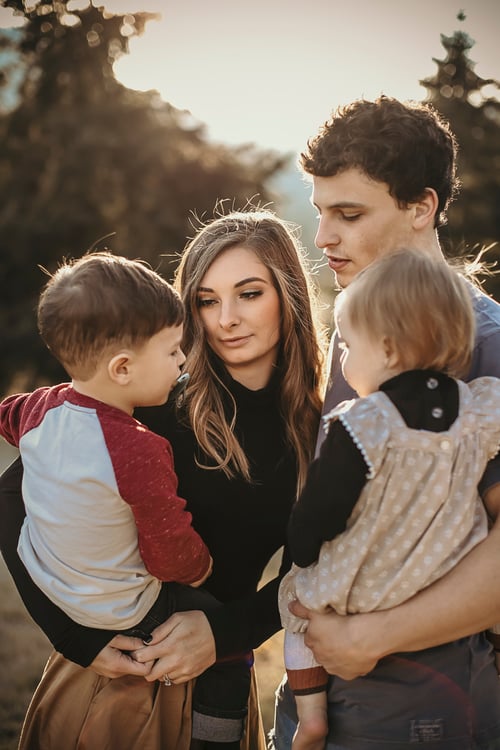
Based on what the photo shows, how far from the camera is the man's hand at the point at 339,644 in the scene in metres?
1.65

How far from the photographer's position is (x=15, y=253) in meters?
11.8

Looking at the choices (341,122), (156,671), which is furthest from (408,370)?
(341,122)

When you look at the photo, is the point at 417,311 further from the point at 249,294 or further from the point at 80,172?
the point at 80,172

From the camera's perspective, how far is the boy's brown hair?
1.79m

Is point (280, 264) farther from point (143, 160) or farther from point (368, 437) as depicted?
point (143, 160)

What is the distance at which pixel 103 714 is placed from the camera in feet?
6.60

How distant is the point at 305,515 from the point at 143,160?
11.6 metres

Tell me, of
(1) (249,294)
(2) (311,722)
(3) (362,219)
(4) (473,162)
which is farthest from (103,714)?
(4) (473,162)

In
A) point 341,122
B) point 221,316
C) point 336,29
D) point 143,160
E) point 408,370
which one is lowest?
point 408,370

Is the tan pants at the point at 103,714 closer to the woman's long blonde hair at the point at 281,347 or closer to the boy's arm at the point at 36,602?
the boy's arm at the point at 36,602

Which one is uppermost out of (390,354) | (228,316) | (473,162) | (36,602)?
(473,162)

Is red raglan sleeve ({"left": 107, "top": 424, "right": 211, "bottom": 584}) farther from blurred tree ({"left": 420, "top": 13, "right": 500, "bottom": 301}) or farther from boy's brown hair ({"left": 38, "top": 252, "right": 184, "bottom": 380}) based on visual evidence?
blurred tree ({"left": 420, "top": 13, "right": 500, "bottom": 301})

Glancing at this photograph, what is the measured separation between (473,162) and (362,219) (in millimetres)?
7223

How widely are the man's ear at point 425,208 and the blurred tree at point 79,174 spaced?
31.4 feet
